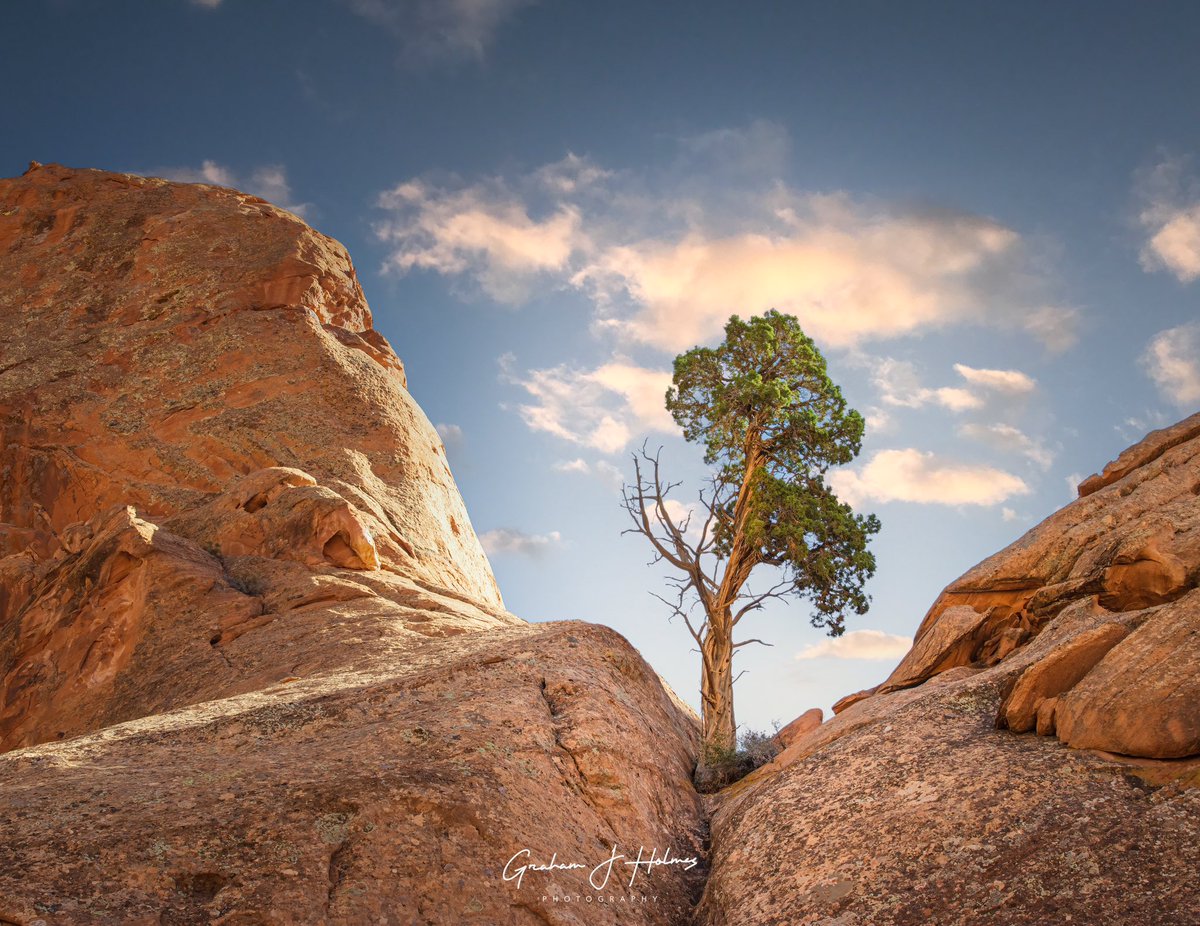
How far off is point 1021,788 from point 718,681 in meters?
15.8

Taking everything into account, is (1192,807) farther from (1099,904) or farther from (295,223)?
(295,223)

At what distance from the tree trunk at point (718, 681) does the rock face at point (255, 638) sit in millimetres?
1994

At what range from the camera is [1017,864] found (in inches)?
367

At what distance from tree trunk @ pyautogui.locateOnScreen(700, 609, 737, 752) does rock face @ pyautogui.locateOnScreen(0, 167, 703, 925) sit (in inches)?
78.5

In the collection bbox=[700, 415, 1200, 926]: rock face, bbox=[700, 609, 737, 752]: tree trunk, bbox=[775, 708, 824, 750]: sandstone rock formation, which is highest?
bbox=[700, 609, 737, 752]: tree trunk

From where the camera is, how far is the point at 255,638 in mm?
19547

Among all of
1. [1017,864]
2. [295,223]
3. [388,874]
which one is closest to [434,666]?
[388,874]

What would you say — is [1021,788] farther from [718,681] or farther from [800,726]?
[718,681]

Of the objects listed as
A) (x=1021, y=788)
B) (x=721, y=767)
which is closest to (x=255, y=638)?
(x=721, y=767)
